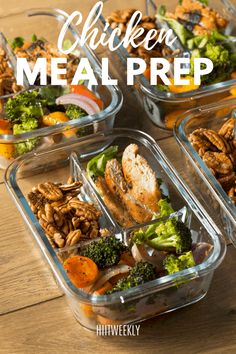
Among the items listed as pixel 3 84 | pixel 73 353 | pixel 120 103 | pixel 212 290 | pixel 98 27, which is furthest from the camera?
pixel 98 27

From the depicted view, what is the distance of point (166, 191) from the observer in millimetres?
2219

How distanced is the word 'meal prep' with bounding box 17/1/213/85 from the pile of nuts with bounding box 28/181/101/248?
50cm

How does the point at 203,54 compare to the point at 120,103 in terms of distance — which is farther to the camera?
the point at 203,54

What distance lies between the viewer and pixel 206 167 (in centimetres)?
224

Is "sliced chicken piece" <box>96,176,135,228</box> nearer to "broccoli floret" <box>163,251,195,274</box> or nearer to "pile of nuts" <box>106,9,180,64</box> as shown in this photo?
"broccoli floret" <box>163,251,195,274</box>

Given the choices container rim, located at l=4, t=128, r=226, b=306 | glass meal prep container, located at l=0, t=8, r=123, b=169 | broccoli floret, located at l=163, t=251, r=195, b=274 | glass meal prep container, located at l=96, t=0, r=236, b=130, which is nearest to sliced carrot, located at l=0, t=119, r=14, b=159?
glass meal prep container, located at l=0, t=8, r=123, b=169

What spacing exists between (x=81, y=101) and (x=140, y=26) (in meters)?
0.56

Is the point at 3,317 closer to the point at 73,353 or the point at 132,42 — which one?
the point at 73,353

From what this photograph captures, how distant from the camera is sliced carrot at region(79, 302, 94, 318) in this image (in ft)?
6.16

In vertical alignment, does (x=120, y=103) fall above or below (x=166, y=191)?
above

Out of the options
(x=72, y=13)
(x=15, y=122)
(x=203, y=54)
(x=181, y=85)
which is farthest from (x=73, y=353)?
(x=72, y=13)

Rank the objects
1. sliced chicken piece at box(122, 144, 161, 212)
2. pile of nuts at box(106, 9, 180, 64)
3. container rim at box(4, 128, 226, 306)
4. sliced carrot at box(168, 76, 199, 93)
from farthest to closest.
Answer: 1. pile of nuts at box(106, 9, 180, 64)
2. sliced carrot at box(168, 76, 199, 93)
3. sliced chicken piece at box(122, 144, 161, 212)
4. container rim at box(4, 128, 226, 306)

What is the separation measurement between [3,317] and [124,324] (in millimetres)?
323

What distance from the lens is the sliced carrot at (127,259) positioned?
2.03 meters
